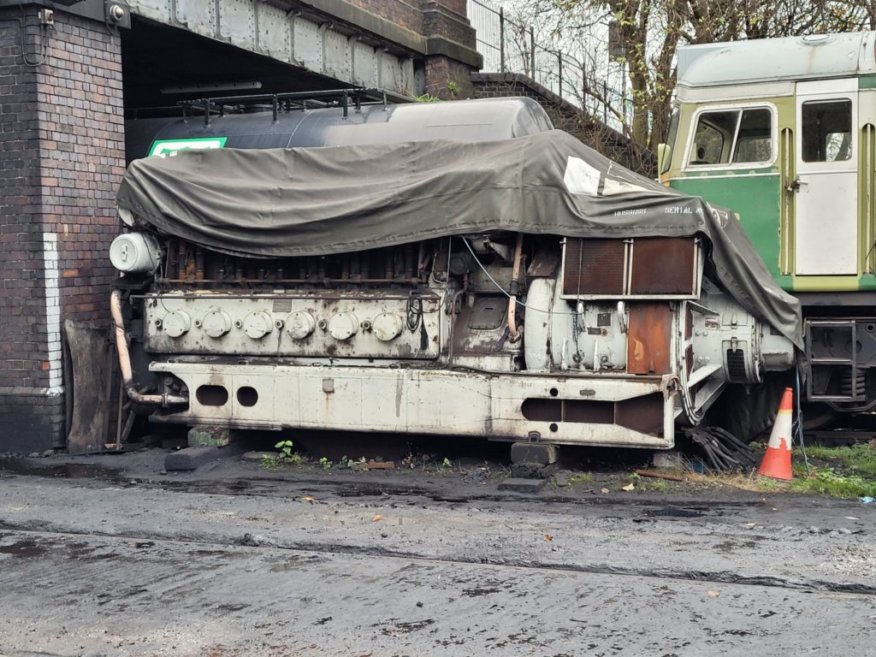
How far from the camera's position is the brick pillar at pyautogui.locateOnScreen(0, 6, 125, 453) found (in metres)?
9.85

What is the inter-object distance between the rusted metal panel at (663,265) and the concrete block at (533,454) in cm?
139

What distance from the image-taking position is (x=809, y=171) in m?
10.2

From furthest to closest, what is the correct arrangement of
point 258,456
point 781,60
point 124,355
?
point 781,60 < point 124,355 < point 258,456

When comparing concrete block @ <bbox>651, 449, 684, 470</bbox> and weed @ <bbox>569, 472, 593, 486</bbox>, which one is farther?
concrete block @ <bbox>651, 449, 684, 470</bbox>

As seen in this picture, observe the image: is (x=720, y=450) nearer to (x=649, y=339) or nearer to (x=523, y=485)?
(x=649, y=339)

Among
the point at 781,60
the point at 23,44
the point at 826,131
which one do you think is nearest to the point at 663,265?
the point at 826,131

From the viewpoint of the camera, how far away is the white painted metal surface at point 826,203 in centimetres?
1011

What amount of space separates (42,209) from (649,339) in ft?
18.5

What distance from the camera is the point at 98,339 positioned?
10.2 m

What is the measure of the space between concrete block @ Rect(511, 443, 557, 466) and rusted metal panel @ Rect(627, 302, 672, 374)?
0.89 meters

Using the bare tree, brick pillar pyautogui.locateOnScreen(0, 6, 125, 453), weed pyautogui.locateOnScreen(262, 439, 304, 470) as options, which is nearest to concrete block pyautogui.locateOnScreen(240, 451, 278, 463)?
weed pyautogui.locateOnScreen(262, 439, 304, 470)

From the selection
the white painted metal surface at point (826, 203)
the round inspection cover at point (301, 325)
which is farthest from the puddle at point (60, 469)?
the white painted metal surface at point (826, 203)

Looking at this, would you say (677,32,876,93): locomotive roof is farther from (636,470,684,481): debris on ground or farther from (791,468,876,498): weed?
(636,470,684,481): debris on ground

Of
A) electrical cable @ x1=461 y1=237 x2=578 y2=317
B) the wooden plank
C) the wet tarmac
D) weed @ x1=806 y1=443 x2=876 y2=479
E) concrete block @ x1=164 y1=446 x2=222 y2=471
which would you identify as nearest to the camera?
the wet tarmac
